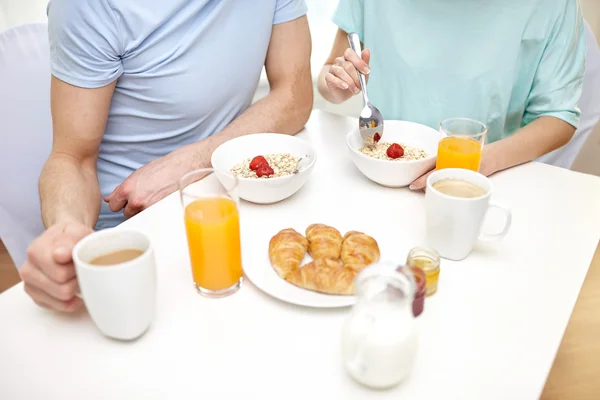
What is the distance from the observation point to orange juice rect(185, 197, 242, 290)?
785 mm

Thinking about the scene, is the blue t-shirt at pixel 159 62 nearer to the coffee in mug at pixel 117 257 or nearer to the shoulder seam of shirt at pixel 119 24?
the shoulder seam of shirt at pixel 119 24

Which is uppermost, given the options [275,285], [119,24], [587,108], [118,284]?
[119,24]

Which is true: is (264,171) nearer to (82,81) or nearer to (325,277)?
(325,277)

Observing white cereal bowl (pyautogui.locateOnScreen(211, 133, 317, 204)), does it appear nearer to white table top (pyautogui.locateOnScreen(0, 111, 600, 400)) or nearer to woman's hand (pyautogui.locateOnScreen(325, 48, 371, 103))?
white table top (pyautogui.locateOnScreen(0, 111, 600, 400))

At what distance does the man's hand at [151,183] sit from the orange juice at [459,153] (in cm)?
55

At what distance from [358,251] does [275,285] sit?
0.48ft

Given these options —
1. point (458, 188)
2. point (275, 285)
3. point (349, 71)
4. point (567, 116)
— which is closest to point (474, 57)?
point (567, 116)

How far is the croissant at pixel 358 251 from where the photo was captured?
842 millimetres

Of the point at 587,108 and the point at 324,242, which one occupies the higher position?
the point at 324,242

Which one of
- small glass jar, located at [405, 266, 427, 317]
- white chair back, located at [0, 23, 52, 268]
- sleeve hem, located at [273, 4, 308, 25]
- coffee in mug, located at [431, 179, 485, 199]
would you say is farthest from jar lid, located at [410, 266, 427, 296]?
white chair back, located at [0, 23, 52, 268]

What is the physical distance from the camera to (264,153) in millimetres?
1198

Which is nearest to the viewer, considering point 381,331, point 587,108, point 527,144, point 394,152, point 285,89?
point 381,331

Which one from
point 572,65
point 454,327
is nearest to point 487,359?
point 454,327

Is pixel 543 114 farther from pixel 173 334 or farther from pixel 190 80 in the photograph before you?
pixel 173 334
